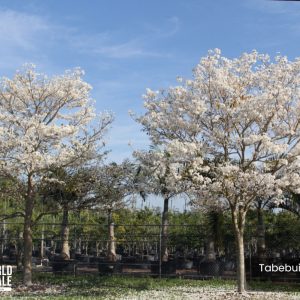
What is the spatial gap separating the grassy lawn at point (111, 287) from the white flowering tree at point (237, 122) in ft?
8.80

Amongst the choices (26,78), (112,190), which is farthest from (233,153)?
(26,78)

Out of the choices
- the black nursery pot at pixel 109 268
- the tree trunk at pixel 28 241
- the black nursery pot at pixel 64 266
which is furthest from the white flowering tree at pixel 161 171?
the black nursery pot at pixel 64 266

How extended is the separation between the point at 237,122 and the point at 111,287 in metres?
7.09

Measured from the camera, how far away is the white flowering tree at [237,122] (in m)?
14.6

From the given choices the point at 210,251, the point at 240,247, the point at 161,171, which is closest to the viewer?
the point at 161,171

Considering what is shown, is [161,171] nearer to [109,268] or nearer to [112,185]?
[112,185]

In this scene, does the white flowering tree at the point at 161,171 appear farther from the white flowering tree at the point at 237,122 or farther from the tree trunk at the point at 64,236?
the tree trunk at the point at 64,236

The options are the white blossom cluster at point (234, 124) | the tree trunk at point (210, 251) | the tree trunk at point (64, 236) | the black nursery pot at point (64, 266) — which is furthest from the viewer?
the tree trunk at point (64, 236)

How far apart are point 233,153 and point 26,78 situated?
24.0ft

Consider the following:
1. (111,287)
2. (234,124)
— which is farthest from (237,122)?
(111,287)

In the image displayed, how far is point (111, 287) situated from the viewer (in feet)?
57.4

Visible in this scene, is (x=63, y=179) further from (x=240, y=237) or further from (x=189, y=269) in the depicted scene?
(x=189, y=269)

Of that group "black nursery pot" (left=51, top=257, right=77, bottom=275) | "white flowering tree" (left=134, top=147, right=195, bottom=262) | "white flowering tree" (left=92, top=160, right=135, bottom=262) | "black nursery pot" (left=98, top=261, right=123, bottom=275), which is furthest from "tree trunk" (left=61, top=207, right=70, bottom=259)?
"white flowering tree" (left=134, top=147, right=195, bottom=262)

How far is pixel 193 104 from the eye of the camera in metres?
15.1
